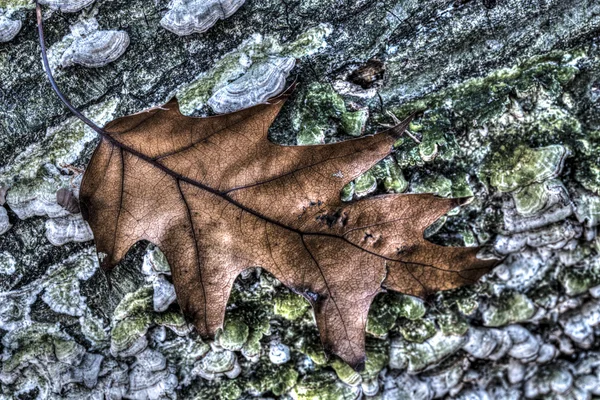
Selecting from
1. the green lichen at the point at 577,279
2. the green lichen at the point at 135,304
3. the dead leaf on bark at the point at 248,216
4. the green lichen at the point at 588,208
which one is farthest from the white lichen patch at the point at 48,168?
the green lichen at the point at 577,279

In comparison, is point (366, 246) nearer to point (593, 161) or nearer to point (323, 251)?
point (323, 251)

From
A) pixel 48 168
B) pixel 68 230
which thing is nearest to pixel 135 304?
pixel 68 230

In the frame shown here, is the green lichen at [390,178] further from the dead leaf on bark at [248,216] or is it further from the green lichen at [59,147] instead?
the green lichen at [59,147]

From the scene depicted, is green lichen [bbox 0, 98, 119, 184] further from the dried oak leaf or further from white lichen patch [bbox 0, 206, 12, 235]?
the dried oak leaf

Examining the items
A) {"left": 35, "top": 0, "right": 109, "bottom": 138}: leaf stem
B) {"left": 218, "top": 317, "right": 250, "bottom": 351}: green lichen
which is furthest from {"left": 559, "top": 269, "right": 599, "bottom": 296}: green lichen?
{"left": 35, "top": 0, "right": 109, "bottom": 138}: leaf stem

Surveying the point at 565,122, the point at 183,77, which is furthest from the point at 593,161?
the point at 183,77
